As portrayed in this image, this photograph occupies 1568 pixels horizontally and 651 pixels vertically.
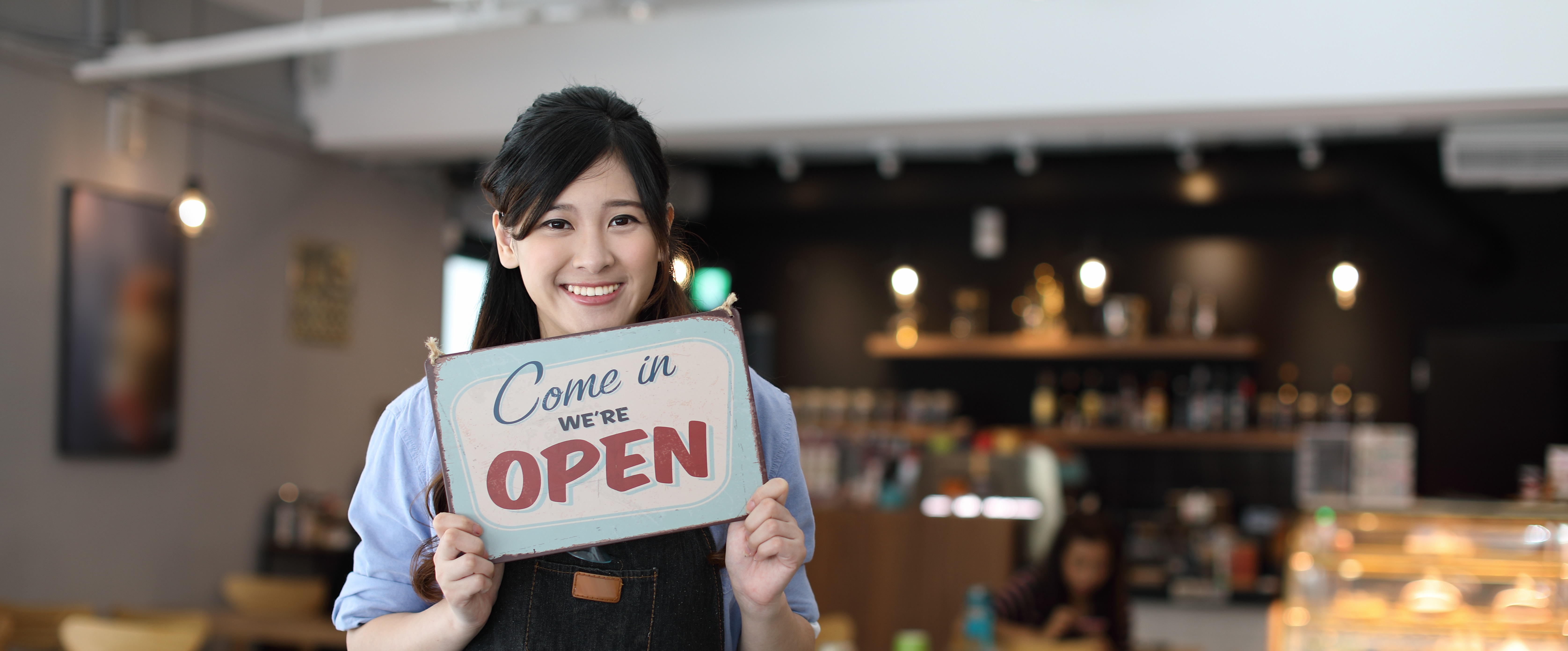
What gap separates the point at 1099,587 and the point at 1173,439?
12.9 ft

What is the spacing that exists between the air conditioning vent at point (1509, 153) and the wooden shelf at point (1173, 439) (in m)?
2.67

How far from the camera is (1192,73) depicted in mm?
5129

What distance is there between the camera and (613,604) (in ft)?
3.89

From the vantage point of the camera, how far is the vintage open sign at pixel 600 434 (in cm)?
114

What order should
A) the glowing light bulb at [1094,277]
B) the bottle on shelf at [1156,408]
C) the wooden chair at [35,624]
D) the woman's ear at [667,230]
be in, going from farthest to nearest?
the bottle on shelf at [1156,408] < the glowing light bulb at [1094,277] < the wooden chair at [35,624] < the woman's ear at [667,230]

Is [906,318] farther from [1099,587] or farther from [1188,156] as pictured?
[1099,587]

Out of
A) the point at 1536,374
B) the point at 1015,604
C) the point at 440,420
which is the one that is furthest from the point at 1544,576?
the point at 1536,374

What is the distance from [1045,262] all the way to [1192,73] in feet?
13.5

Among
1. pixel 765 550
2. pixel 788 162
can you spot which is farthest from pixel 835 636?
pixel 788 162

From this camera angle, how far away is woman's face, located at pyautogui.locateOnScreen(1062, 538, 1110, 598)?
15.7 ft

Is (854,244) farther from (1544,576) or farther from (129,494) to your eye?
(1544,576)

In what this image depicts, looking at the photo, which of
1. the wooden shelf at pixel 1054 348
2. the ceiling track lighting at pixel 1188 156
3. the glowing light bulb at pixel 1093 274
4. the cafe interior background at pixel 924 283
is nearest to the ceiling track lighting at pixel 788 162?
the cafe interior background at pixel 924 283

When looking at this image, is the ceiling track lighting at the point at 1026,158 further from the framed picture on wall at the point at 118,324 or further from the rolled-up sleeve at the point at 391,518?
the rolled-up sleeve at the point at 391,518

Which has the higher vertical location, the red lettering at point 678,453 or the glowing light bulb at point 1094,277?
the glowing light bulb at point 1094,277
